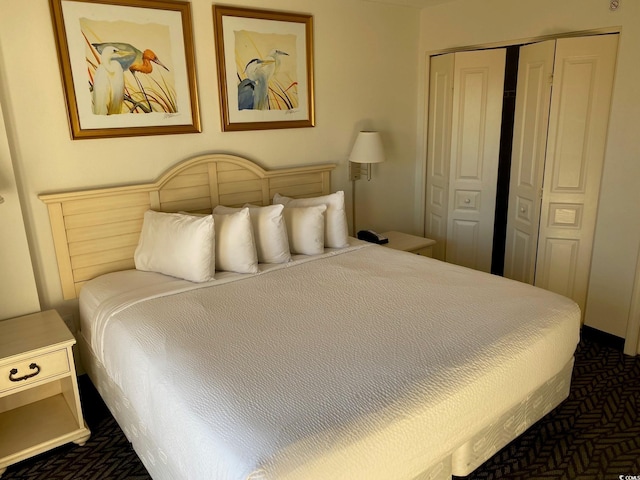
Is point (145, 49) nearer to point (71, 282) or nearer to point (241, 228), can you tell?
point (241, 228)

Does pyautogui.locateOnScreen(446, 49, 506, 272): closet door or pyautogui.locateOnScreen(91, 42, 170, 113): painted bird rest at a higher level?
pyautogui.locateOnScreen(91, 42, 170, 113): painted bird

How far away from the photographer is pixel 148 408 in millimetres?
1723

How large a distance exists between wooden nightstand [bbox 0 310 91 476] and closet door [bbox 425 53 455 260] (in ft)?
9.79

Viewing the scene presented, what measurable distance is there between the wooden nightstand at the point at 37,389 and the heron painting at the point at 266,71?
1765 millimetres

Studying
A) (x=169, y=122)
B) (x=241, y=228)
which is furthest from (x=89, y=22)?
(x=241, y=228)

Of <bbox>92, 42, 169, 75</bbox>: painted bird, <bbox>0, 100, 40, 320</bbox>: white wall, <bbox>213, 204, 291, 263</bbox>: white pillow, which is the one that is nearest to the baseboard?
<bbox>213, 204, 291, 263</bbox>: white pillow

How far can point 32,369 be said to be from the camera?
2.08 metres

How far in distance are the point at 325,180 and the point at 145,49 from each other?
150 centimetres

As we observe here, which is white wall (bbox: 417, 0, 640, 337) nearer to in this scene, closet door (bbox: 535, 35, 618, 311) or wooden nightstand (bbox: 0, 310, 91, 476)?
closet door (bbox: 535, 35, 618, 311)

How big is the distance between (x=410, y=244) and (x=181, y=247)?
1.82 meters

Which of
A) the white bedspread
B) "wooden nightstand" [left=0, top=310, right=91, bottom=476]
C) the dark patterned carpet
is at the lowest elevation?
the dark patterned carpet

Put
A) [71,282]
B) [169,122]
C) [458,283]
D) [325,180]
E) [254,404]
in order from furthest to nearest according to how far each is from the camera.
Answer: [325,180] → [169,122] → [71,282] → [458,283] → [254,404]

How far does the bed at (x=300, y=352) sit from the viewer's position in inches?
54.9

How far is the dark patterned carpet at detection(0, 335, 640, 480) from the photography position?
81.0 inches
